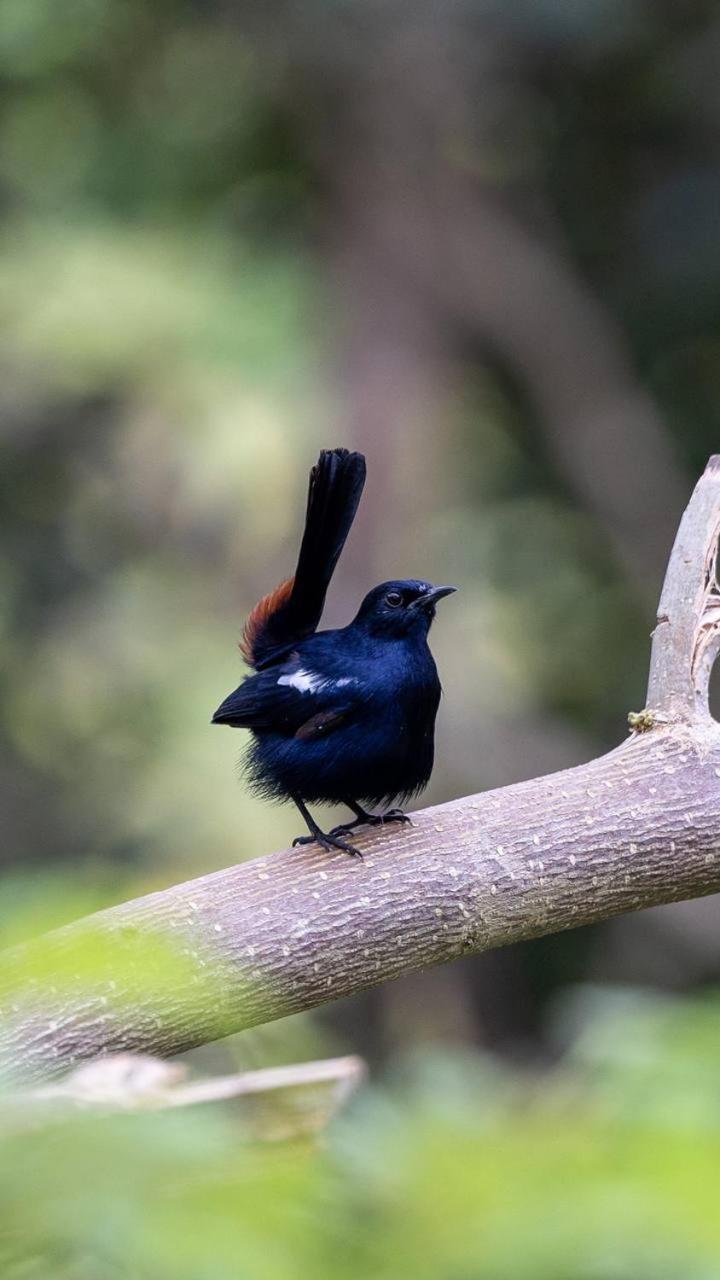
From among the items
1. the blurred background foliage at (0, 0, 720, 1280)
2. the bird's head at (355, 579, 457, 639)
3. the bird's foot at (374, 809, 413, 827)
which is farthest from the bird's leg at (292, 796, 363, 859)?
the blurred background foliage at (0, 0, 720, 1280)

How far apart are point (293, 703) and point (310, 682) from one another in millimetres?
70

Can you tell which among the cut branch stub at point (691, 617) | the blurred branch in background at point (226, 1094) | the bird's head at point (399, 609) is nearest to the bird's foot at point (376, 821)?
the bird's head at point (399, 609)

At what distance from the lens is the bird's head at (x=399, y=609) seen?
3.65 m

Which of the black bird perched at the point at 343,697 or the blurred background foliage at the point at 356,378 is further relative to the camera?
the blurred background foliage at the point at 356,378

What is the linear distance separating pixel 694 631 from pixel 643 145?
711cm

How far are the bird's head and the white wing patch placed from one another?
168 millimetres

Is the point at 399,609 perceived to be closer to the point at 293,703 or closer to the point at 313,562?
the point at 313,562

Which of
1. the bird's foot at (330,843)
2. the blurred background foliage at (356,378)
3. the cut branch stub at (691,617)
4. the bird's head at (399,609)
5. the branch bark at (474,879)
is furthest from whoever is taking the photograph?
the blurred background foliage at (356,378)

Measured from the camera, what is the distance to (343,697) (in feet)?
11.5

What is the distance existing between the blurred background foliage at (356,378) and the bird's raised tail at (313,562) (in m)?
3.73

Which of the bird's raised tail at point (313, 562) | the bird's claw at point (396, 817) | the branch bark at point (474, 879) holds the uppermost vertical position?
the bird's raised tail at point (313, 562)

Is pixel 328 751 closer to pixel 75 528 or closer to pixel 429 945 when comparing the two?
pixel 429 945

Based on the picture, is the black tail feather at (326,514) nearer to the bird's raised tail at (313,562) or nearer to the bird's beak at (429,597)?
the bird's raised tail at (313,562)

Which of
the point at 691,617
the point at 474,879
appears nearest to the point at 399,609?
the point at 691,617
